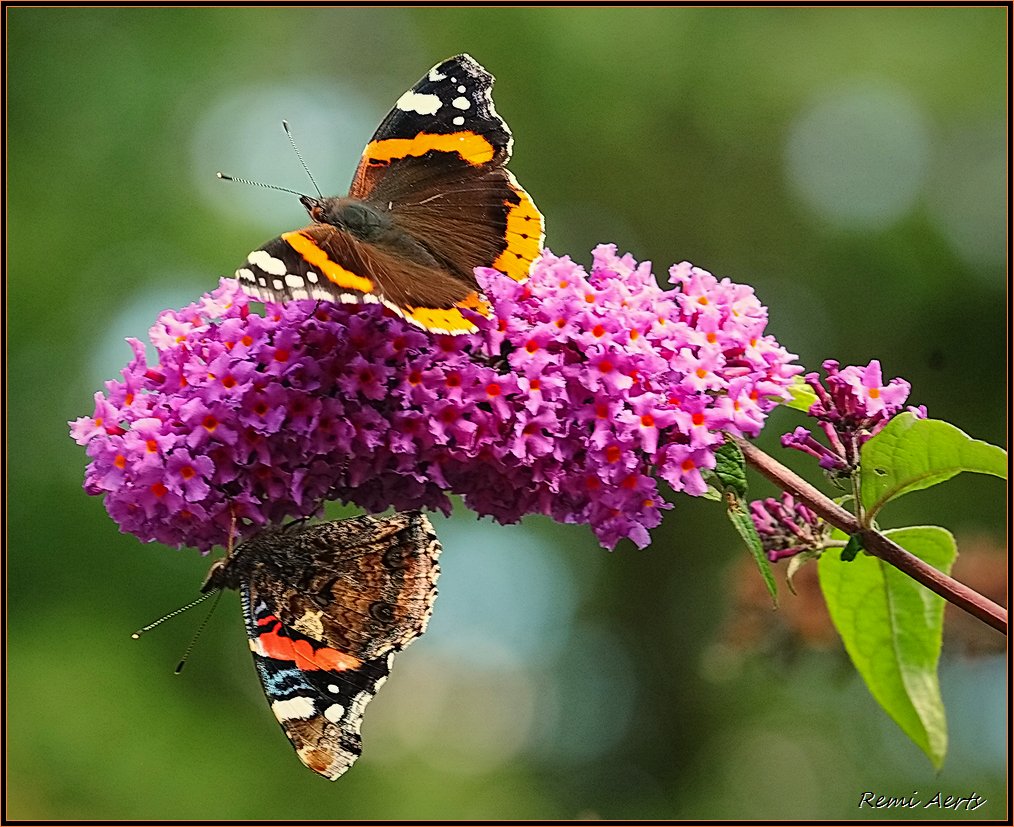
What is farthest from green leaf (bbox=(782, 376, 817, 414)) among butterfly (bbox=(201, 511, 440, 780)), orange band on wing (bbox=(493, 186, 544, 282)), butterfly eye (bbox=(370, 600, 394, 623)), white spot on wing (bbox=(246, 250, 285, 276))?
white spot on wing (bbox=(246, 250, 285, 276))

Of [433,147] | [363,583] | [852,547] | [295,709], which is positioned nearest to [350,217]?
[433,147]

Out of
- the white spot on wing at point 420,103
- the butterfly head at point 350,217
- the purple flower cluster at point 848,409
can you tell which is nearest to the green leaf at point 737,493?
the purple flower cluster at point 848,409

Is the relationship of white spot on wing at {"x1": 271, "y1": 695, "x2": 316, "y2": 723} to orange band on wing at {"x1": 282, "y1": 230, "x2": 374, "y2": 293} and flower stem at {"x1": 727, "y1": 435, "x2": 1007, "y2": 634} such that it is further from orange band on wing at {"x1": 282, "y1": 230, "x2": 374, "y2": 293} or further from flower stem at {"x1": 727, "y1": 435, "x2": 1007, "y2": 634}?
flower stem at {"x1": 727, "y1": 435, "x2": 1007, "y2": 634}

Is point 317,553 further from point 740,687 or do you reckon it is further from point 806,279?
point 740,687

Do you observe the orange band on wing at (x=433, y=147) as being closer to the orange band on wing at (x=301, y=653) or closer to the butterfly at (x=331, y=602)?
the butterfly at (x=331, y=602)

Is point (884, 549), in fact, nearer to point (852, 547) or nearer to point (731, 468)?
point (852, 547)

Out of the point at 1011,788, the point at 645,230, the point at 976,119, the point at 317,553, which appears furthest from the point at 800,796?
the point at 317,553
